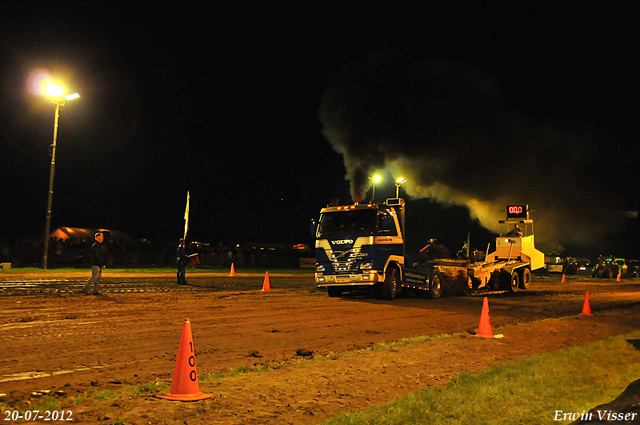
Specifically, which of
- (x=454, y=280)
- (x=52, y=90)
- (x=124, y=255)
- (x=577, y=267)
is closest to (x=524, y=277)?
(x=454, y=280)

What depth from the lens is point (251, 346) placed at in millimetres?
10211

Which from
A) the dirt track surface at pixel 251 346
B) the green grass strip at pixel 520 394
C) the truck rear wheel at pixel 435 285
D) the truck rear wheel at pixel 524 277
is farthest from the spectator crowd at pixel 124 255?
the green grass strip at pixel 520 394

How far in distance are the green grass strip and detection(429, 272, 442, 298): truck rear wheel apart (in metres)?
11.7

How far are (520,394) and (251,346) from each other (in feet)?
15.7

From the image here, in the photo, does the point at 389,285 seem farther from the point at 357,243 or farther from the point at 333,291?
the point at 333,291

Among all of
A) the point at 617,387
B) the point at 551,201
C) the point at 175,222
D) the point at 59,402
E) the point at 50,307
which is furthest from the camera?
the point at 175,222

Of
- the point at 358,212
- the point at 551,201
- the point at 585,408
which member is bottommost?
the point at 585,408

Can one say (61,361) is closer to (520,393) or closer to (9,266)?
(520,393)

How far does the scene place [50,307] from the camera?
14055 millimetres

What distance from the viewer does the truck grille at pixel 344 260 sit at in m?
19.1

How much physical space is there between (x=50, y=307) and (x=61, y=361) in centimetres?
651

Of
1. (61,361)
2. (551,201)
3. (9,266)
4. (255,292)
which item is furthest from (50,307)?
(551,201)

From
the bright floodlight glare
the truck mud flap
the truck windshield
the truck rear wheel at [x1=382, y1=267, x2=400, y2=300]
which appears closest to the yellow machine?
the truck mud flap

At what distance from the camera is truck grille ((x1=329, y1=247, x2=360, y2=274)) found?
19062 mm
